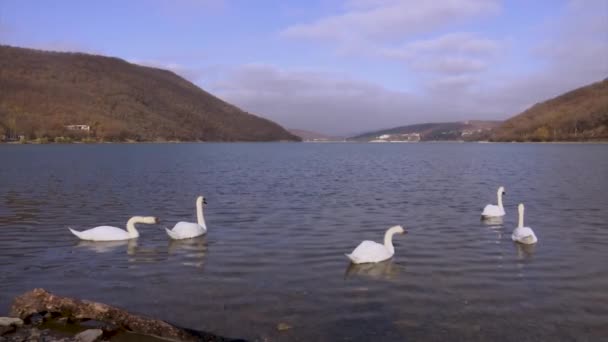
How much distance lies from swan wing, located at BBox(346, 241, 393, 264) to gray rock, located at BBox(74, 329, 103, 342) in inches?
227

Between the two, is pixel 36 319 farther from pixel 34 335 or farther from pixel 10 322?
pixel 34 335

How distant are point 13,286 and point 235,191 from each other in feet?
56.3

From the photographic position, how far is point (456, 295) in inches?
379

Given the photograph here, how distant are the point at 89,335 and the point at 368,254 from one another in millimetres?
6191

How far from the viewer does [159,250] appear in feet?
44.0

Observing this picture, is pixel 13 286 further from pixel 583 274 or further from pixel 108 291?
pixel 583 274

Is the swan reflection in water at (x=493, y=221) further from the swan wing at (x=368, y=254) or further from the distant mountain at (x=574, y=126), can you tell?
the distant mountain at (x=574, y=126)

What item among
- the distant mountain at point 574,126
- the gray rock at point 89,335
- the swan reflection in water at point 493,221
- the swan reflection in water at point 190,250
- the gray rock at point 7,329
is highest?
the distant mountain at point 574,126

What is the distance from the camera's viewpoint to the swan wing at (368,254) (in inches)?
456

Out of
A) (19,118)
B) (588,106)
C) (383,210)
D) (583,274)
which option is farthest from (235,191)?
(588,106)

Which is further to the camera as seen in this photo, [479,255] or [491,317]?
[479,255]

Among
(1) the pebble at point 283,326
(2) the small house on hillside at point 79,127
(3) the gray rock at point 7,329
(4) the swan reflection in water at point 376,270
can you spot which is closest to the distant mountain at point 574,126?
(2) the small house on hillside at point 79,127

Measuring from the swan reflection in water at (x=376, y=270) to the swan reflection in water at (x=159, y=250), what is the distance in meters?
3.31

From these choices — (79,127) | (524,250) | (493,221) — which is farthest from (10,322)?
(79,127)
